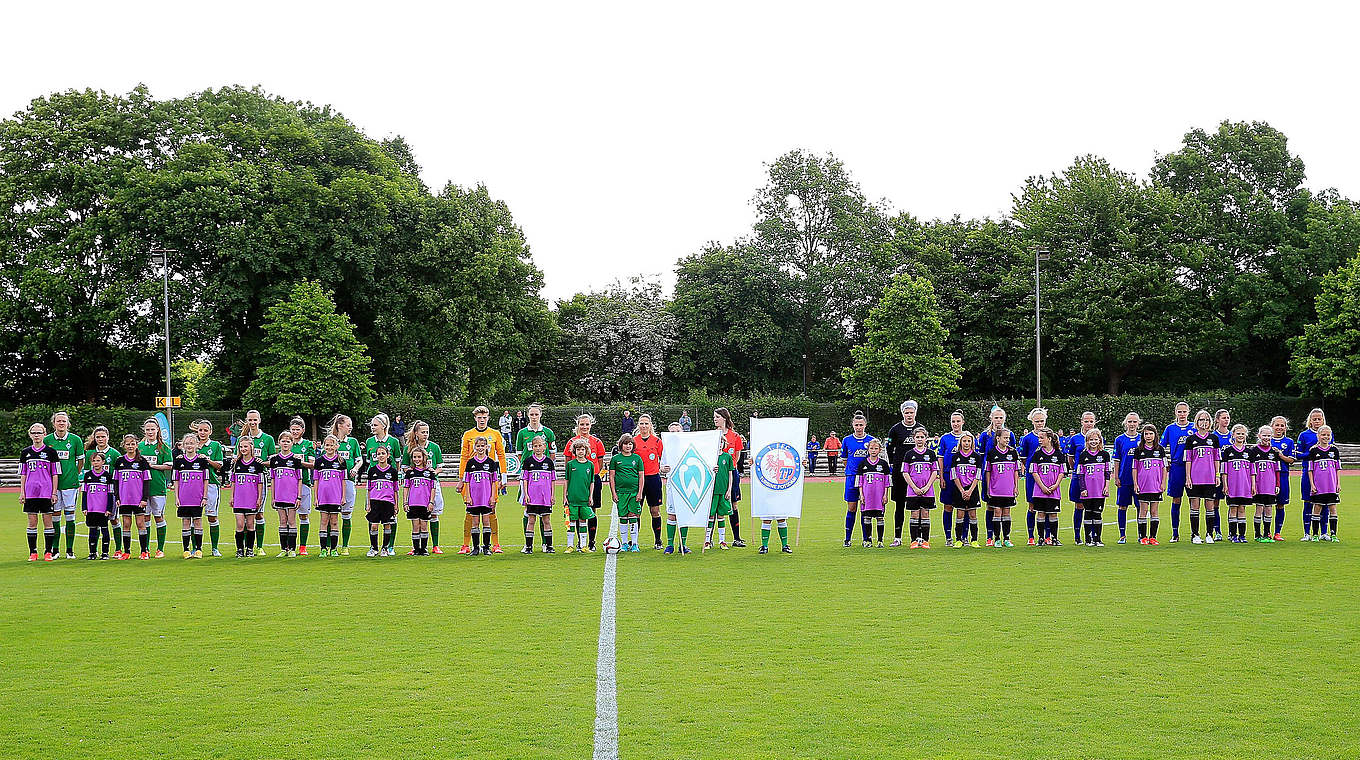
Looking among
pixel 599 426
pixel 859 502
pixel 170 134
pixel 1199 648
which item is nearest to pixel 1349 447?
pixel 599 426

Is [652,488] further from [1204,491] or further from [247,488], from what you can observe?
[1204,491]

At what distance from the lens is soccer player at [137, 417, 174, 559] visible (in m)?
15.4

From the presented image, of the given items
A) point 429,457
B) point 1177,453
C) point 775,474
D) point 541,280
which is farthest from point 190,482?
point 541,280

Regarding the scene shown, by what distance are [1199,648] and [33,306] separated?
143 ft

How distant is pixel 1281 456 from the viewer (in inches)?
627

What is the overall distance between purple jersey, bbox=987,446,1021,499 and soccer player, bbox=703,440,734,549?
11.9ft

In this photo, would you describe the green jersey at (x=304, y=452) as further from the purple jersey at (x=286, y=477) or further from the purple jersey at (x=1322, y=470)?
the purple jersey at (x=1322, y=470)

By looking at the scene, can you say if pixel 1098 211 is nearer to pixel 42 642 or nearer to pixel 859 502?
pixel 859 502

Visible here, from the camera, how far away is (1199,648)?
8.42 m

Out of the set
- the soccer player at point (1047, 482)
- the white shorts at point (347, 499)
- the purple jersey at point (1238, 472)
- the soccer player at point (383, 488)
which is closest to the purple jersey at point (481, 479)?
the soccer player at point (383, 488)

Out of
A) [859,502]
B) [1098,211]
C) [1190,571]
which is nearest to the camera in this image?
[1190,571]

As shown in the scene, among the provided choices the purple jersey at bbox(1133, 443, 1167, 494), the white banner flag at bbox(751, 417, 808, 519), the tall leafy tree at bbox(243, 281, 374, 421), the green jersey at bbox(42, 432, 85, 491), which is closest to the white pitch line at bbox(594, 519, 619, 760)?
the white banner flag at bbox(751, 417, 808, 519)

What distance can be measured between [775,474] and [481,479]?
13.2 feet

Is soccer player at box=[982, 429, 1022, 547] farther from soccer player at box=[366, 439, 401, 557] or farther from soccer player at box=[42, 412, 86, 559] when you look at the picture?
soccer player at box=[42, 412, 86, 559]
